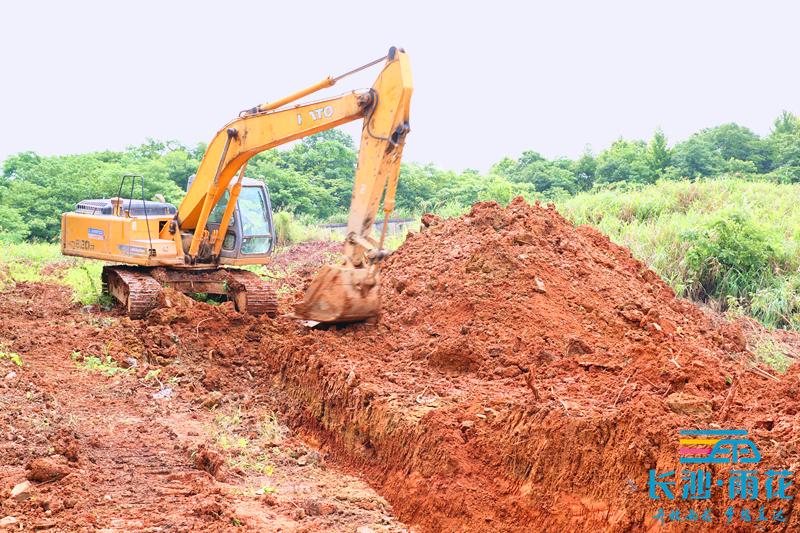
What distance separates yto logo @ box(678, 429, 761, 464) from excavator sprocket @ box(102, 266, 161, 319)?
7290 mm

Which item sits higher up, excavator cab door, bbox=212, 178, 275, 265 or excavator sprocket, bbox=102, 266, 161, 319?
excavator cab door, bbox=212, 178, 275, 265

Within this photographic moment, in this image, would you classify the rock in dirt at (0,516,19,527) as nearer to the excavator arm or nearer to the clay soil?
the clay soil

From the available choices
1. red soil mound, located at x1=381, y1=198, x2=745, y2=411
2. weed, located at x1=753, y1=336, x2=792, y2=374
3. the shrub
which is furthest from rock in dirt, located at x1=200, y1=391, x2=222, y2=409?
the shrub

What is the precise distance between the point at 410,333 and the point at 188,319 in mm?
2854

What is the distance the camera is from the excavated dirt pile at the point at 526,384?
17.6 feet

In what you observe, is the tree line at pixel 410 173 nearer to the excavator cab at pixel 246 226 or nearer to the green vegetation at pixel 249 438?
the excavator cab at pixel 246 226

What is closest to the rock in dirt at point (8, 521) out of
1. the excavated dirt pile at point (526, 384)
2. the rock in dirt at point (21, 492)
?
the rock in dirt at point (21, 492)

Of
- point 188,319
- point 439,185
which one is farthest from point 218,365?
point 439,185

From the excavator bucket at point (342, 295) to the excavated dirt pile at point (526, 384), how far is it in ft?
0.68

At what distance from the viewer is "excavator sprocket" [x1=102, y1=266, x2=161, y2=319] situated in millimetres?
10531

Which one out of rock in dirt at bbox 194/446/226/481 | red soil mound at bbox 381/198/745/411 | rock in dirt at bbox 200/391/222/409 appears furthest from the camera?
rock in dirt at bbox 200/391/222/409

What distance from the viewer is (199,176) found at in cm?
1100

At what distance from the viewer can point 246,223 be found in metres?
11.2

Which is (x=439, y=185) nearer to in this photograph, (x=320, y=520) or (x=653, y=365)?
(x=653, y=365)
